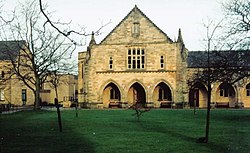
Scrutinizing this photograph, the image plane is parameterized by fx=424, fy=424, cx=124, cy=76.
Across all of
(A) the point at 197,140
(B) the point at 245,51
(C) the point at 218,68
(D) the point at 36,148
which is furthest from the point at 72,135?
(B) the point at 245,51

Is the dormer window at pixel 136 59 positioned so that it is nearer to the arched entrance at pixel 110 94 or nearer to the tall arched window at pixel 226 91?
the arched entrance at pixel 110 94

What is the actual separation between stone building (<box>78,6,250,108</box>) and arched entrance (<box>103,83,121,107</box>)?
0.60m

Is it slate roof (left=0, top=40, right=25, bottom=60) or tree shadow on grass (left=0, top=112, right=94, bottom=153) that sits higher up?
slate roof (left=0, top=40, right=25, bottom=60)

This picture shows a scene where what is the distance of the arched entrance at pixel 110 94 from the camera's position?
173ft

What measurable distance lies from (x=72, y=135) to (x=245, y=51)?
1303cm

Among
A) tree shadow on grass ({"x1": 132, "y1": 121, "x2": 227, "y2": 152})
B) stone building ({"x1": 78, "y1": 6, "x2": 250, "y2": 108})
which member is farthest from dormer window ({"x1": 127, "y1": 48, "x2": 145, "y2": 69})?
tree shadow on grass ({"x1": 132, "y1": 121, "x2": 227, "y2": 152})

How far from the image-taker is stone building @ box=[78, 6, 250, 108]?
4966 centimetres

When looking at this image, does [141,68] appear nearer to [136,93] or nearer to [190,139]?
[136,93]

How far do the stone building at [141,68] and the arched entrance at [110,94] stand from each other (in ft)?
1.98

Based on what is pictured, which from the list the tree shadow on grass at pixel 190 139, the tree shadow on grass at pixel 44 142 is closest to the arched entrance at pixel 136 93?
the tree shadow on grass at pixel 190 139

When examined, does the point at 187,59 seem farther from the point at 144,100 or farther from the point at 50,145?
the point at 50,145

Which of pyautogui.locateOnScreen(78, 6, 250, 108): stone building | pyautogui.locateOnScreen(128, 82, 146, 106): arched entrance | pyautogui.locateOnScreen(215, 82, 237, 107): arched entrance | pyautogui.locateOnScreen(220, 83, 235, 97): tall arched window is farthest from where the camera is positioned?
pyautogui.locateOnScreen(128, 82, 146, 106): arched entrance

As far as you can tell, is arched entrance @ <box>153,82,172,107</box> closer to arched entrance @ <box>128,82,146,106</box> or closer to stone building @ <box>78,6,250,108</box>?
stone building @ <box>78,6,250,108</box>

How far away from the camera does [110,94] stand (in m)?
53.4
